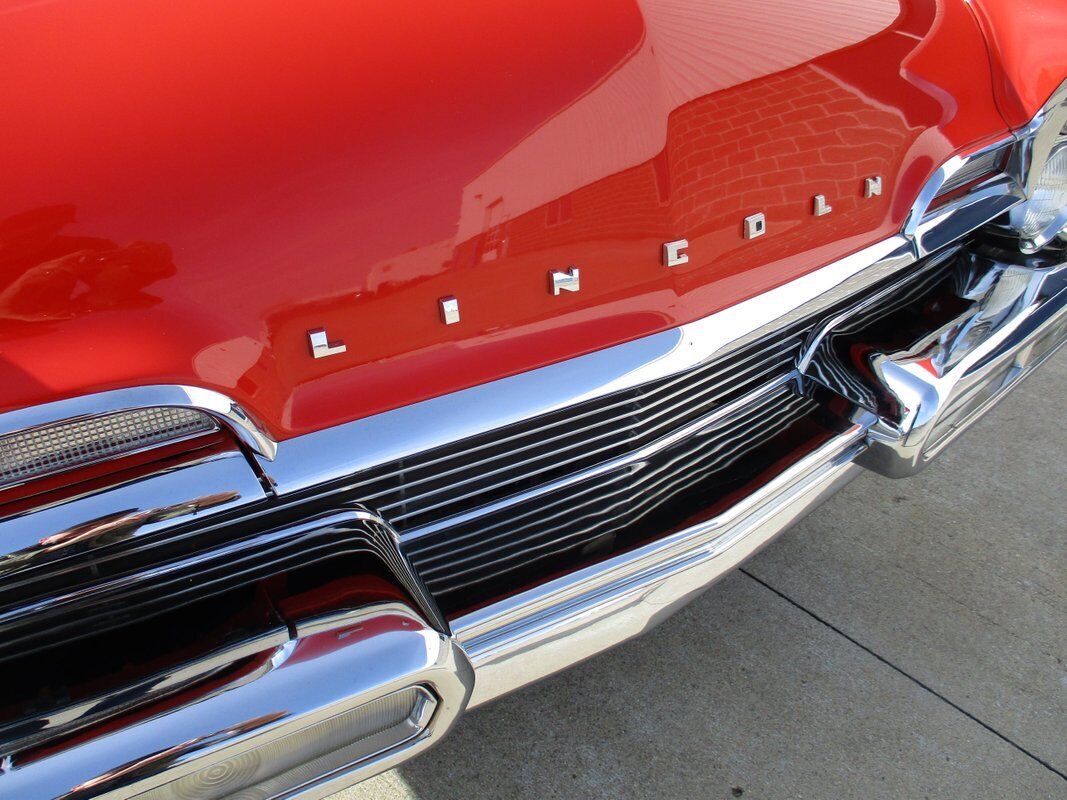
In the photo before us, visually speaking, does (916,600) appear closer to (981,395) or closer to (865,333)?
(981,395)

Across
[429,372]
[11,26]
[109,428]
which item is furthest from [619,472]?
[11,26]

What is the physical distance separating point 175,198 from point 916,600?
5.98 ft

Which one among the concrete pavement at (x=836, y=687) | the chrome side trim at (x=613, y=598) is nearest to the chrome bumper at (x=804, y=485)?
the chrome side trim at (x=613, y=598)

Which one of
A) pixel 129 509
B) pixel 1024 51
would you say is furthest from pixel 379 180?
pixel 1024 51

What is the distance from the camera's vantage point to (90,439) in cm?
109

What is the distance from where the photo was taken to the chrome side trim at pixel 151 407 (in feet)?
3.33

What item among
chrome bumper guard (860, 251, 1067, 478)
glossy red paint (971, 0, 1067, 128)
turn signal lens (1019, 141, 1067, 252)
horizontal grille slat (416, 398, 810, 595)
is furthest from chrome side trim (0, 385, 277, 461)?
turn signal lens (1019, 141, 1067, 252)

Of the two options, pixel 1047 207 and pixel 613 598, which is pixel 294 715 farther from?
pixel 1047 207

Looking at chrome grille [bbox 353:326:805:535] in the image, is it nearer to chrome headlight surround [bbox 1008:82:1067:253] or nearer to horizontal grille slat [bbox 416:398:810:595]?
horizontal grille slat [bbox 416:398:810:595]

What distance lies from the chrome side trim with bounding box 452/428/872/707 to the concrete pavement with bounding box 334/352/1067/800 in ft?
1.38

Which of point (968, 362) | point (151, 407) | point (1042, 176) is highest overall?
point (151, 407)

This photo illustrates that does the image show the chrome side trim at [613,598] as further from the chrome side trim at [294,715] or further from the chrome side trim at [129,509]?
the chrome side trim at [129,509]

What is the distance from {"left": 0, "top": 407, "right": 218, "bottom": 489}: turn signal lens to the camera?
41.4 inches

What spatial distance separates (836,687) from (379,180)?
1430 millimetres
